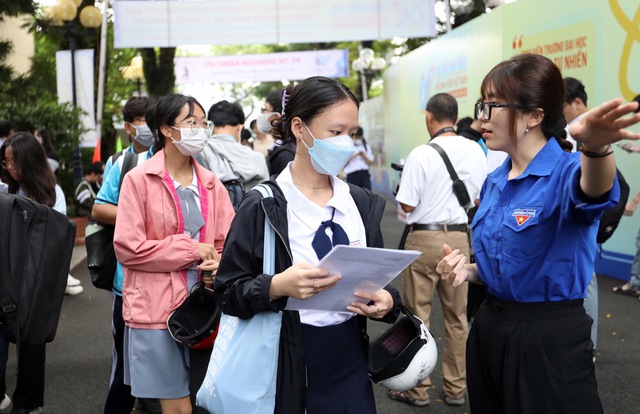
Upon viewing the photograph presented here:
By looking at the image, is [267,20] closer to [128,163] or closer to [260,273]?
[128,163]

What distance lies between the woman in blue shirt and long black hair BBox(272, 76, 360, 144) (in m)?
0.57

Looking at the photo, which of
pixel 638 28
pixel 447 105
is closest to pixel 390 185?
pixel 638 28

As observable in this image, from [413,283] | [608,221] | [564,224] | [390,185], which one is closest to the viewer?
[564,224]

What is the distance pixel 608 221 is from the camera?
5742mm

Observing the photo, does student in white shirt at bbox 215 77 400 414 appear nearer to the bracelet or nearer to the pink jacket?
the bracelet

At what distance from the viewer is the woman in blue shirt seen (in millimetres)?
3006

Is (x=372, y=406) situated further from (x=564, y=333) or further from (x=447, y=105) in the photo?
(x=447, y=105)

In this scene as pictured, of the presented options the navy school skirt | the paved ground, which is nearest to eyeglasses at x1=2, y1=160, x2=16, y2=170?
the paved ground

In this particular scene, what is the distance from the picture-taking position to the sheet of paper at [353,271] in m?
2.62

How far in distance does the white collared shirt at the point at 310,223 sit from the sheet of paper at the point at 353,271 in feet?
0.28

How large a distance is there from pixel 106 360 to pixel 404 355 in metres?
4.97

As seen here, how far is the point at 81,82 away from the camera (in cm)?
1684

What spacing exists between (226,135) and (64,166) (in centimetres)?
1105

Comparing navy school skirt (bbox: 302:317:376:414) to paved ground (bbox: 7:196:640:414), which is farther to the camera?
paved ground (bbox: 7:196:640:414)
